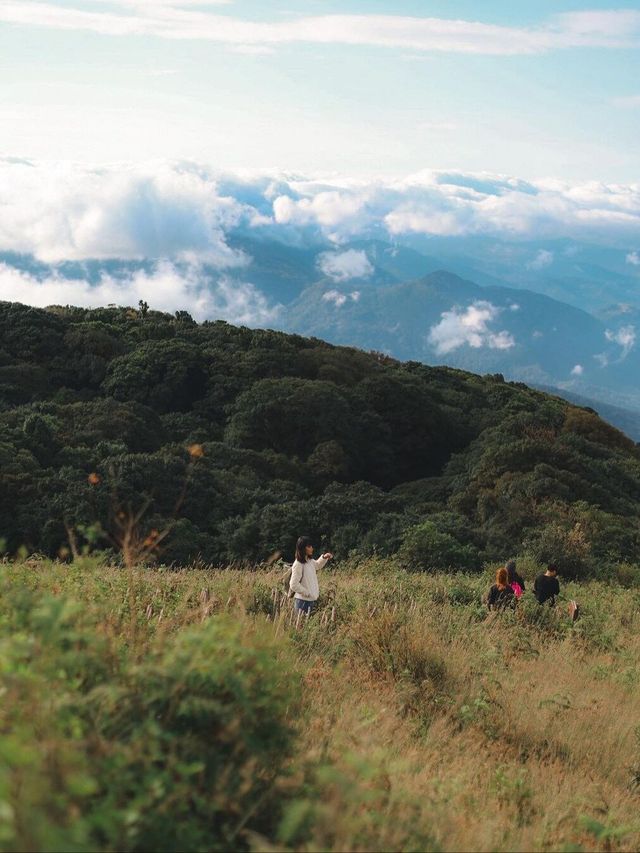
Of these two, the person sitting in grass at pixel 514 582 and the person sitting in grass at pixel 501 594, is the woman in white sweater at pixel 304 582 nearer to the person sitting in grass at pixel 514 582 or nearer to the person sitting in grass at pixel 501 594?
the person sitting in grass at pixel 501 594

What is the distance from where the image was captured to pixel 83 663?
336cm

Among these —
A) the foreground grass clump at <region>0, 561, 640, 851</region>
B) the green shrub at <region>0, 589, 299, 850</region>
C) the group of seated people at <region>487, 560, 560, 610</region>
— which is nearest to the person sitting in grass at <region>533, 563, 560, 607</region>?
the group of seated people at <region>487, 560, 560, 610</region>

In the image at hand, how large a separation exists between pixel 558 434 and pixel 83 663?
107 ft

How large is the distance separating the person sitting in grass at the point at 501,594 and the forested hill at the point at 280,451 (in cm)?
644

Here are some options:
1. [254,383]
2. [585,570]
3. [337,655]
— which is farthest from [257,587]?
[254,383]

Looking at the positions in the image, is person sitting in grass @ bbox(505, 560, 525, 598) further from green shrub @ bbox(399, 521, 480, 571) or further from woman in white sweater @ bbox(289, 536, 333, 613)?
green shrub @ bbox(399, 521, 480, 571)

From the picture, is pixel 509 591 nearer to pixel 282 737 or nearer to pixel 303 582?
pixel 303 582

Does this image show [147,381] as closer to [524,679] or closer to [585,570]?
[585,570]

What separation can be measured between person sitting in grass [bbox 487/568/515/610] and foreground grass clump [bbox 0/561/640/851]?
290 centimetres

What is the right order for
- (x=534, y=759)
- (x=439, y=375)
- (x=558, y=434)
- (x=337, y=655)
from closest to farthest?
(x=534, y=759) → (x=337, y=655) → (x=558, y=434) → (x=439, y=375)

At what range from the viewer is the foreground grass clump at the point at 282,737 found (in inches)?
110

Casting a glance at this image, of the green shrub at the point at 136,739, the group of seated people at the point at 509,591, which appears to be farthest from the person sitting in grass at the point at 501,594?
the green shrub at the point at 136,739

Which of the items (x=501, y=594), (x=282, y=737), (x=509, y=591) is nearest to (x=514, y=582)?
(x=509, y=591)

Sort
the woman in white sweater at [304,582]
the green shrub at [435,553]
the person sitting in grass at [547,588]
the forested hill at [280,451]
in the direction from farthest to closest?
the forested hill at [280,451]
the green shrub at [435,553]
the person sitting in grass at [547,588]
the woman in white sweater at [304,582]
